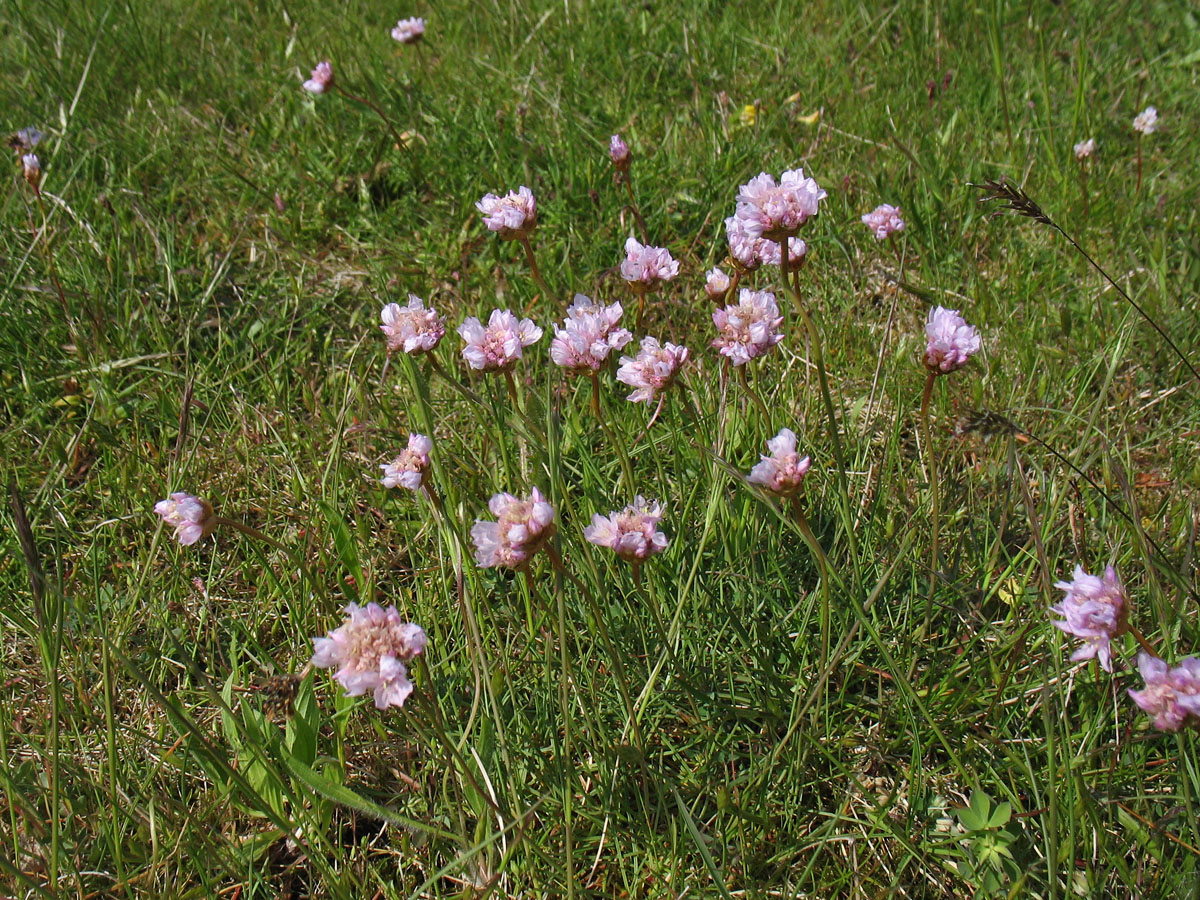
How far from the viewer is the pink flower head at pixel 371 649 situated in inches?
44.2

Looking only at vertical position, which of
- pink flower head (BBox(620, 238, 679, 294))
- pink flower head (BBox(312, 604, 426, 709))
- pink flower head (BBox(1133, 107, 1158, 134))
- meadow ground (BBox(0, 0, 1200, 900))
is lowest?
meadow ground (BBox(0, 0, 1200, 900))

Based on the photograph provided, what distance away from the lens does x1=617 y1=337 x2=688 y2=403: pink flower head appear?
151cm

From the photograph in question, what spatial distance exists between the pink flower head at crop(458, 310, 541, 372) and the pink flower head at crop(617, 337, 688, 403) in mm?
182

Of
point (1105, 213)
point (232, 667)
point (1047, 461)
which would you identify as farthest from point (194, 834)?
point (1105, 213)

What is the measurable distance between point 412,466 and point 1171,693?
1.02 meters

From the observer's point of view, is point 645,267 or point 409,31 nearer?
point 645,267

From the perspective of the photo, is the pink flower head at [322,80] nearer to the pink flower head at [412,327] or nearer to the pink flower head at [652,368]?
the pink flower head at [412,327]

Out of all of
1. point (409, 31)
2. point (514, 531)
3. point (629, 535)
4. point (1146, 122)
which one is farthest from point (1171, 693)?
point (409, 31)

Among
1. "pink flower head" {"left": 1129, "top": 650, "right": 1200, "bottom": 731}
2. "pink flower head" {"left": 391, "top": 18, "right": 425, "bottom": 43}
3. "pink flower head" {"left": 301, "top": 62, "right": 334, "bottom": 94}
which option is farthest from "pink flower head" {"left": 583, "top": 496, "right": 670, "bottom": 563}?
"pink flower head" {"left": 391, "top": 18, "right": 425, "bottom": 43}

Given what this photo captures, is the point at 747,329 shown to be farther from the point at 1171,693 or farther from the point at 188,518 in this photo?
the point at 188,518

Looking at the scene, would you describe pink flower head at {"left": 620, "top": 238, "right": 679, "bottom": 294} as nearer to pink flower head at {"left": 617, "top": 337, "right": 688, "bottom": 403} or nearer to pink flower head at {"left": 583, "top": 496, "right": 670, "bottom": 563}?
pink flower head at {"left": 617, "top": 337, "right": 688, "bottom": 403}

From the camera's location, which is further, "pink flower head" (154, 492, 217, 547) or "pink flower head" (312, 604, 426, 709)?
"pink flower head" (154, 492, 217, 547)

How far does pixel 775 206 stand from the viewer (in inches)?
56.6

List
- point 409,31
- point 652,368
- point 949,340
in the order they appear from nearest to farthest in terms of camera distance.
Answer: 1. point 949,340
2. point 652,368
3. point 409,31
